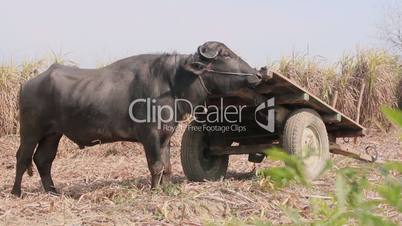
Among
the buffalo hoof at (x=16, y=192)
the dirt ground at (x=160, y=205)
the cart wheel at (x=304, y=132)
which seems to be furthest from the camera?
the buffalo hoof at (x=16, y=192)

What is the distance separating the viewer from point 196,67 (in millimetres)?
6289

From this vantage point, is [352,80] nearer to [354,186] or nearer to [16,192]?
→ [16,192]

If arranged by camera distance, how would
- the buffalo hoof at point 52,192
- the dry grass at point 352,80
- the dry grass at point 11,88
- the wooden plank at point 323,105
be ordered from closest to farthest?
the wooden plank at point 323,105, the buffalo hoof at point 52,192, the dry grass at point 11,88, the dry grass at point 352,80

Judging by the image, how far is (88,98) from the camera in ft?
21.0

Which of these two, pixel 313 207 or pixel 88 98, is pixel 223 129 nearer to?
pixel 88 98

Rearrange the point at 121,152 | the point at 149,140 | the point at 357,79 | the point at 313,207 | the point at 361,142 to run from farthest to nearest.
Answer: the point at 357,79
the point at 361,142
the point at 121,152
the point at 149,140
the point at 313,207

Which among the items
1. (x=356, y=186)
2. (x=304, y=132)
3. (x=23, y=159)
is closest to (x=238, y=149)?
(x=304, y=132)

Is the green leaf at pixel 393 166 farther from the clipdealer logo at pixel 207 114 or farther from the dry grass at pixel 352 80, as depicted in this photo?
the dry grass at pixel 352 80

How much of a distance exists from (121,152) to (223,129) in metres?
4.81

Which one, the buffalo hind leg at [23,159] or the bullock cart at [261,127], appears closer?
the bullock cart at [261,127]

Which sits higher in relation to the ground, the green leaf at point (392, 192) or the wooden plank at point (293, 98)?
the green leaf at point (392, 192)

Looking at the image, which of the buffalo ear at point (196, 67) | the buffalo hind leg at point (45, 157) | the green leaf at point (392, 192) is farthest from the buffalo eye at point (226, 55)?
the green leaf at point (392, 192)

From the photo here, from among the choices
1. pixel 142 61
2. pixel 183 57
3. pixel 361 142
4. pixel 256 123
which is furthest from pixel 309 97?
pixel 361 142

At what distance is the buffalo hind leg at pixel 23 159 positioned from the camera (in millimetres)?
6816
